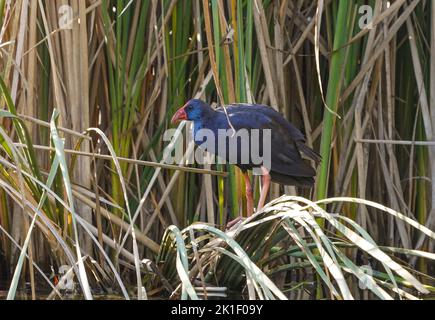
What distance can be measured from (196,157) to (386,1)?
89cm

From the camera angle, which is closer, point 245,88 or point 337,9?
point 245,88

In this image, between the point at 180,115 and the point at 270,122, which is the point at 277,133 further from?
the point at 180,115

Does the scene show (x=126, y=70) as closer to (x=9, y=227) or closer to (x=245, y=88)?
(x=245, y=88)

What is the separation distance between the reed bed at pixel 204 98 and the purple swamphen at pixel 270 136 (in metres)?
Result: 0.09

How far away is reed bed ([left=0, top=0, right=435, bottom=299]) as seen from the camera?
2975 mm

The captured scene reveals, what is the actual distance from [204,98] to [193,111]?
28 cm

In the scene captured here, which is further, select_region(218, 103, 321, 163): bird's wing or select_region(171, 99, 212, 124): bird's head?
select_region(171, 99, 212, 124): bird's head

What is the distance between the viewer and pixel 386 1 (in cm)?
333

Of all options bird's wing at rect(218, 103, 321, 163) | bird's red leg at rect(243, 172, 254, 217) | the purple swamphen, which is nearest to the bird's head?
the purple swamphen

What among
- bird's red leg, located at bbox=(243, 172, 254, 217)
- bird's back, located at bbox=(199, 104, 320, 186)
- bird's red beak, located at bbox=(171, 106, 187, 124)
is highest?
bird's red beak, located at bbox=(171, 106, 187, 124)

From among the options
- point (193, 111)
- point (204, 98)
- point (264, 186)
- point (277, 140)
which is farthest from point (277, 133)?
point (204, 98)

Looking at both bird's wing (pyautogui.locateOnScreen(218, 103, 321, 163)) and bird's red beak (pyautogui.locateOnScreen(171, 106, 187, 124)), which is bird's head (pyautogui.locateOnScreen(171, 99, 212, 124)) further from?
bird's wing (pyautogui.locateOnScreen(218, 103, 321, 163))

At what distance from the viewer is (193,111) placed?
3.08 metres
